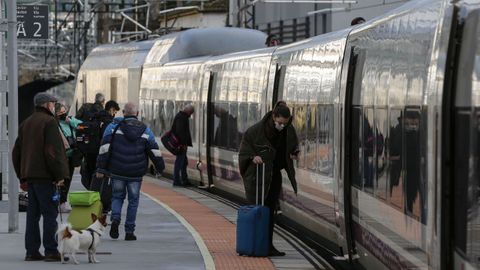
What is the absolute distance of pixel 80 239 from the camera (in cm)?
1409

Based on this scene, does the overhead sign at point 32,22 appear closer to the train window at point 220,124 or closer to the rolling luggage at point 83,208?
the train window at point 220,124

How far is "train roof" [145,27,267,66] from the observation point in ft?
97.5

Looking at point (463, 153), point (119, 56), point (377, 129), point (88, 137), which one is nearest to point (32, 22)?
point (88, 137)

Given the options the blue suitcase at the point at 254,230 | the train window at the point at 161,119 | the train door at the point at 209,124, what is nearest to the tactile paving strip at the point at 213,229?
the blue suitcase at the point at 254,230

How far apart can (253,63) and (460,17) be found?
1432cm

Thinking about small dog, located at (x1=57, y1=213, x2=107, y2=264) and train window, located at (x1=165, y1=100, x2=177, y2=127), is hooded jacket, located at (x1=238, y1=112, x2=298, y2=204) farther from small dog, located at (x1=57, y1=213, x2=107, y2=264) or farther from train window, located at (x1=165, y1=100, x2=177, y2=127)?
train window, located at (x1=165, y1=100, x2=177, y2=127)

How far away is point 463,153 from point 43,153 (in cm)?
687

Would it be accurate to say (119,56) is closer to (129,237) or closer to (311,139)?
(129,237)

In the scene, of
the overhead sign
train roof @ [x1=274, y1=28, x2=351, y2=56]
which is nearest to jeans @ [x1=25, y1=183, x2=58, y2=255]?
train roof @ [x1=274, y1=28, x2=351, y2=56]

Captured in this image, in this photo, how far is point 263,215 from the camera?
1480 centimetres

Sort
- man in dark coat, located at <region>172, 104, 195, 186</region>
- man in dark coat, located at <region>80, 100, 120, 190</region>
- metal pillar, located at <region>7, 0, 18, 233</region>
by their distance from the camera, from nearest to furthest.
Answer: metal pillar, located at <region>7, 0, 18, 233</region> < man in dark coat, located at <region>80, 100, 120, 190</region> < man in dark coat, located at <region>172, 104, 195, 186</region>

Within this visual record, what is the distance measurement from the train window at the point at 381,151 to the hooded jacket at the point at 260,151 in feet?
11.1

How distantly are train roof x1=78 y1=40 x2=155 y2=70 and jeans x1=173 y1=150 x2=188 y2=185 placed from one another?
6806 millimetres

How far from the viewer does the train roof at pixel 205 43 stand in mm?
29719
